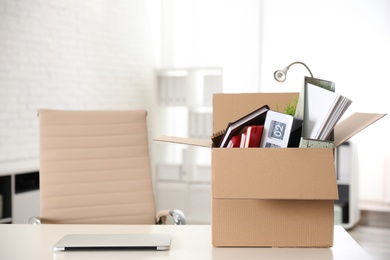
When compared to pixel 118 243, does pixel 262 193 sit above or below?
above

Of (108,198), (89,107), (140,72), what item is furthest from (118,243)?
(140,72)

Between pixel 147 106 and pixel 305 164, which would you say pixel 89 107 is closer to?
pixel 147 106

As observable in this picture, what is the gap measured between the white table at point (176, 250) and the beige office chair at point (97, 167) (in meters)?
0.60

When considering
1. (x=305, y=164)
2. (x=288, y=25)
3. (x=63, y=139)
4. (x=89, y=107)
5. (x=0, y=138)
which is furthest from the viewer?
(x=288, y=25)

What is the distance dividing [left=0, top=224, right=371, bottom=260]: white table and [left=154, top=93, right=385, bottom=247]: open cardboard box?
0.04 m

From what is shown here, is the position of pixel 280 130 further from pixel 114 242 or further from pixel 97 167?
pixel 97 167

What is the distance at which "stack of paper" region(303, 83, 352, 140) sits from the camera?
1516 millimetres

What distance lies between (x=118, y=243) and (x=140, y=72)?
13.3ft

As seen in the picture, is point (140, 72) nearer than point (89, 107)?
No

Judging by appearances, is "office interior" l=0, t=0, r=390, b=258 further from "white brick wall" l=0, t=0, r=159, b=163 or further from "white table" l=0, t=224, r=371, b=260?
"white table" l=0, t=224, r=371, b=260

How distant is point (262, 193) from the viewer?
1521 mm

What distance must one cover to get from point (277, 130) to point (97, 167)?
1151 millimetres

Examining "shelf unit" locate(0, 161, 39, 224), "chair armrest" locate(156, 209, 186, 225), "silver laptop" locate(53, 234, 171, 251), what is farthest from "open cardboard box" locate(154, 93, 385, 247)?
"shelf unit" locate(0, 161, 39, 224)

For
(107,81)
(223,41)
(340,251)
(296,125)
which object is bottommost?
(340,251)
